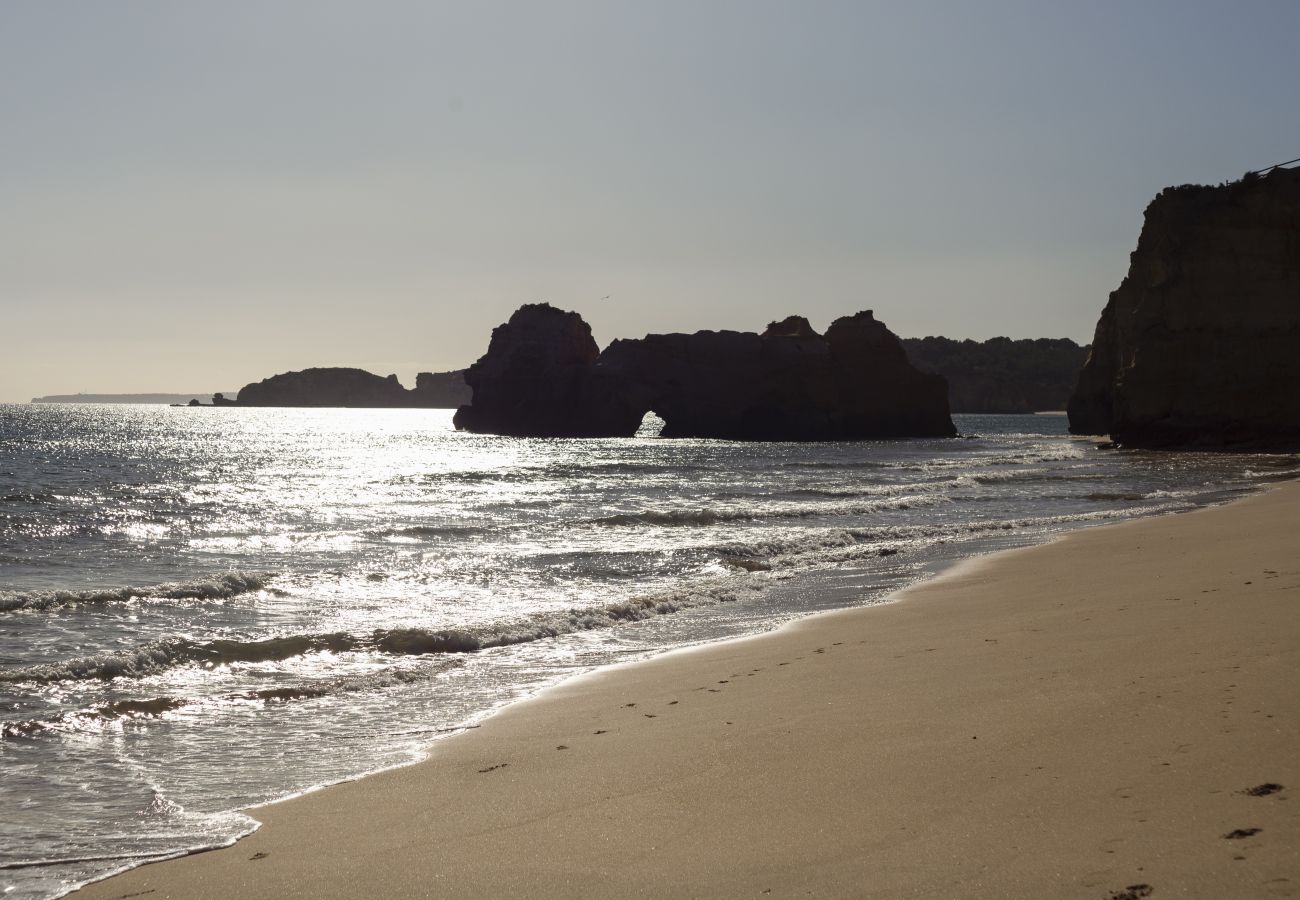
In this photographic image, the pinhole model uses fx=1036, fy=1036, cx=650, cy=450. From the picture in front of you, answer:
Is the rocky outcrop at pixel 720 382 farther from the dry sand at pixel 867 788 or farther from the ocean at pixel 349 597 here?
the dry sand at pixel 867 788

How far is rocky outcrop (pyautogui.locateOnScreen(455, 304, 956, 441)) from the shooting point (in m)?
89.2

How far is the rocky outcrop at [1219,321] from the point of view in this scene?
5106 cm

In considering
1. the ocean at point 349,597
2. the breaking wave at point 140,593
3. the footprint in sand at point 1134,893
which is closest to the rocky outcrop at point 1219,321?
the ocean at point 349,597

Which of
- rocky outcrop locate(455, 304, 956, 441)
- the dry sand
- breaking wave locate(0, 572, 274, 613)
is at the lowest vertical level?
breaking wave locate(0, 572, 274, 613)

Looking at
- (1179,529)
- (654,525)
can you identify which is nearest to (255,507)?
(654,525)

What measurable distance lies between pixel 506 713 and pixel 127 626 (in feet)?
21.6

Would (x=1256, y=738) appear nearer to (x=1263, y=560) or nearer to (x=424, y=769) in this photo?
(x=424, y=769)

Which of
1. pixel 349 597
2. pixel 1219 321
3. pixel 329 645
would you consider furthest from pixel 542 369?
pixel 329 645

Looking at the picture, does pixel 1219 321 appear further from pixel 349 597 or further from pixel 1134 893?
pixel 1134 893

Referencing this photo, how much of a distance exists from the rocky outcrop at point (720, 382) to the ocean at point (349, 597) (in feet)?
160

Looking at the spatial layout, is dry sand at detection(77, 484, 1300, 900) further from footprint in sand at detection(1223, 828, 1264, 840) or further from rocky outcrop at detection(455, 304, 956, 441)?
rocky outcrop at detection(455, 304, 956, 441)

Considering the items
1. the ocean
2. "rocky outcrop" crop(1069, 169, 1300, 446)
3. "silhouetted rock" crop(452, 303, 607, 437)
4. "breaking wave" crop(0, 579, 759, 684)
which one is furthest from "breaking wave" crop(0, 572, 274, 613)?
"silhouetted rock" crop(452, 303, 607, 437)

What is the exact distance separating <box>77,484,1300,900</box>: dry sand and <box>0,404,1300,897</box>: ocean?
2.77 ft

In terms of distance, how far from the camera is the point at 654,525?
81.9 ft
